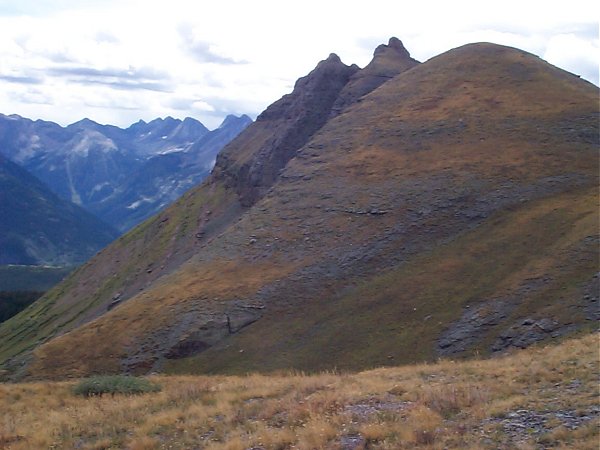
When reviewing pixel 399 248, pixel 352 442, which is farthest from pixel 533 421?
pixel 399 248

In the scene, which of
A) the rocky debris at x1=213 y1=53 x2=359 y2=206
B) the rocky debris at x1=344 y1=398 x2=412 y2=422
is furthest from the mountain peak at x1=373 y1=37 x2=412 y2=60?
the rocky debris at x1=344 y1=398 x2=412 y2=422

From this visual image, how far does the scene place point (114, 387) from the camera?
24797 mm

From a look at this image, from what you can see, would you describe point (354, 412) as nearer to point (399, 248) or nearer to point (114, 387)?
point (114, 387)

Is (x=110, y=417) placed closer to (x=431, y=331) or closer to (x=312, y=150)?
(x=431, y=331)

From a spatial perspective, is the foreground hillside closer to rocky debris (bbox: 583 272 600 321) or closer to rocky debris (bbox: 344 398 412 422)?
rocky debris (bbox: 344 398 412 422)

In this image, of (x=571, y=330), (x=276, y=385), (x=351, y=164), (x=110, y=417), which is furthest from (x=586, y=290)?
(x=351, y=164)

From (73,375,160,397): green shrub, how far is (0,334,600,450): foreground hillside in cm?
67

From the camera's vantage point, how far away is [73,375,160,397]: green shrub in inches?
960

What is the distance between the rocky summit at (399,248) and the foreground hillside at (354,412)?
563 inches

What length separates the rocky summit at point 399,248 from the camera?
39.1 meters

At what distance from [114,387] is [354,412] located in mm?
11280

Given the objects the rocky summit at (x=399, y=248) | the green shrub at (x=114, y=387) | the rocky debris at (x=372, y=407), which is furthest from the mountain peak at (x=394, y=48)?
the rocky debris at (x=372, y=407)

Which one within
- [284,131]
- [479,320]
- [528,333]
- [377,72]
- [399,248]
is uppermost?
[377,72]

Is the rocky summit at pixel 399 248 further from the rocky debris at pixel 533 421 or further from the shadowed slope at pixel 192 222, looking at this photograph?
the rocky debris at pixel 533 421
